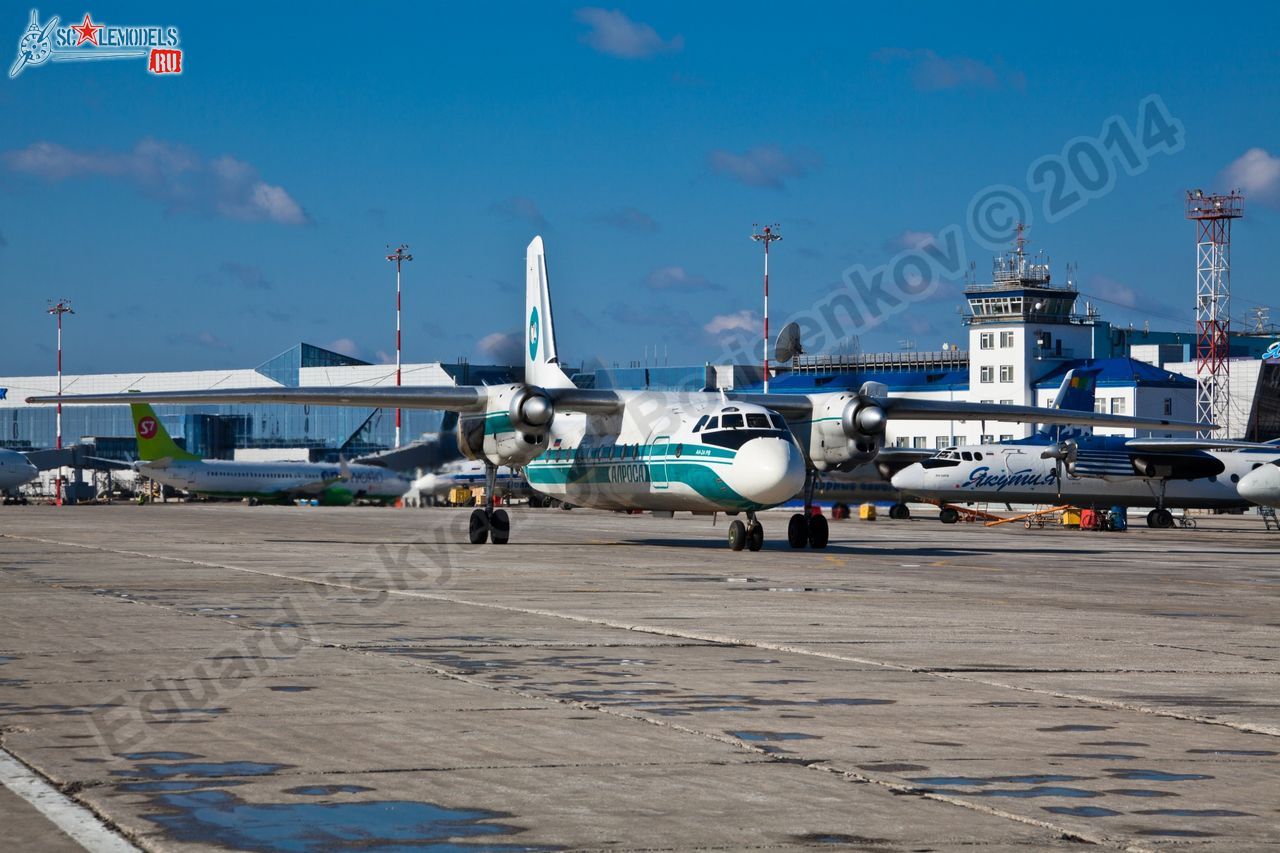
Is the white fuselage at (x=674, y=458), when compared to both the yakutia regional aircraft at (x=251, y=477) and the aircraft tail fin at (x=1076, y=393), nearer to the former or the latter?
the aircraft tail fin at (x=1076, y=393)

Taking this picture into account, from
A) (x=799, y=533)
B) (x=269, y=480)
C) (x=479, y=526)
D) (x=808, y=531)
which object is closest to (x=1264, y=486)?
(x=808, y=531)

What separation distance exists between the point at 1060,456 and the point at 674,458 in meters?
31.3

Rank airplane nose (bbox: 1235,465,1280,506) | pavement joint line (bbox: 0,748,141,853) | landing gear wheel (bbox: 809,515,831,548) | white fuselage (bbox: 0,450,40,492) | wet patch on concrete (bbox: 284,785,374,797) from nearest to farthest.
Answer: pavement joint line (bbox: 0,748,141,853)
wet patch on concrete (bbox: 284,785,374,797)
landing gear wheel (bbox: 809,515,831,548)
airplane nose (bbox: 1235,465,1280,506)
white fuselage (bbox: 0,450,40,492)

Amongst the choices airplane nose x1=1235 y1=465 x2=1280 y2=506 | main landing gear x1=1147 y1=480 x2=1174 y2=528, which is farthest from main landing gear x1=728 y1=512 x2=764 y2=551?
Result: main landing gear x1=1147 y1=480 x2=1174 y2=528

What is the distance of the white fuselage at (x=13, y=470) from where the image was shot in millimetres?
94438

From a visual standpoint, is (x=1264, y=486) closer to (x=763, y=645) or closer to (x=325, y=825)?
(x=763, y=645)

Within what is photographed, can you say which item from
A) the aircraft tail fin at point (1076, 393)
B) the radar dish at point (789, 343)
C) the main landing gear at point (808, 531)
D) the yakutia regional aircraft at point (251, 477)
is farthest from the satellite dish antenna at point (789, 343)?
the yakutia regional aircraft at point (251, 477)

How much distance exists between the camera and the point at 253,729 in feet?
30.1

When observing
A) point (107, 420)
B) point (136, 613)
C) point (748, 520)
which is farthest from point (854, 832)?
point (107, 420)

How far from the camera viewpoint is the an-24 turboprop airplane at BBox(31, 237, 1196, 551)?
30.8 m

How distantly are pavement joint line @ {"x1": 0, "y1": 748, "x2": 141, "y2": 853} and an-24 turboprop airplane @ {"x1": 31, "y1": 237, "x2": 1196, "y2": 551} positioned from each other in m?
22.8

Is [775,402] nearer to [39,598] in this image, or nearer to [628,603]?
[628,603]

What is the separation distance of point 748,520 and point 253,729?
78.2ft

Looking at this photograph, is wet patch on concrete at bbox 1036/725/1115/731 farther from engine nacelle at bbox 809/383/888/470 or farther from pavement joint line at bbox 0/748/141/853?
engine nacelle at bbox 809/383/888/470
